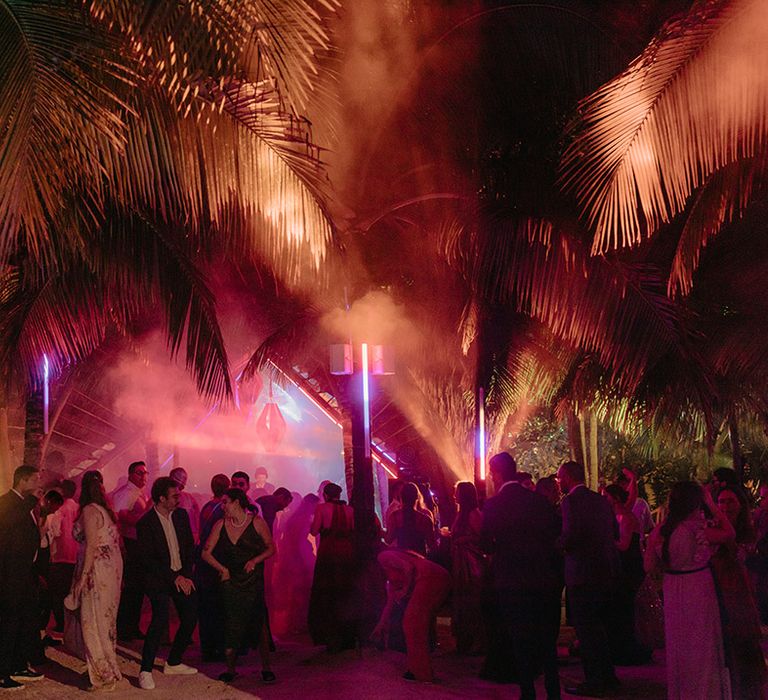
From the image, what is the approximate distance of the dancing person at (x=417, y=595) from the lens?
9484mm

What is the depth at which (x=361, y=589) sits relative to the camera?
11461 millimetres

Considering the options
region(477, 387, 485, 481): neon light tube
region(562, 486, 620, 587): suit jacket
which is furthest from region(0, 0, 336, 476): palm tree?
region(477, 387, 485, 481): neon light tube

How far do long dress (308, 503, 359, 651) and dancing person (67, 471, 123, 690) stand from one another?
9.46 feet

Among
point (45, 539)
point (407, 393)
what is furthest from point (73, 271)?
point (407, 393)

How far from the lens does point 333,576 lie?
12.0 m

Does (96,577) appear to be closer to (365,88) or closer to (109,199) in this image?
(109,199)

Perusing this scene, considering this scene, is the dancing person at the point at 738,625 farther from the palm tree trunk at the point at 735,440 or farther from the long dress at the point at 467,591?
the palm tree trunk at the point at 735,440

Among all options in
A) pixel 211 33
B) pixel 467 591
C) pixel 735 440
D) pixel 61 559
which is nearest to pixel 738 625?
pixel 467 591

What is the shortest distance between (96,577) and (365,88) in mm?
6869

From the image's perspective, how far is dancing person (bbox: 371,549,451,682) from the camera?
9.48 m

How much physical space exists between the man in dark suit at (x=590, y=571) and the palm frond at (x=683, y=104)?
233 centimetres

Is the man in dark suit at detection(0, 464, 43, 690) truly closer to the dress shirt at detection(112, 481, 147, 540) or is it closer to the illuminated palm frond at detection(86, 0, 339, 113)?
the dress shirt at detection(112, 481, 147, 540)

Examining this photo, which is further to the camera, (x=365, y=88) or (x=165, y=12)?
(x=365, y=88)

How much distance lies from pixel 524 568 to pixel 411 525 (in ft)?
10.9
